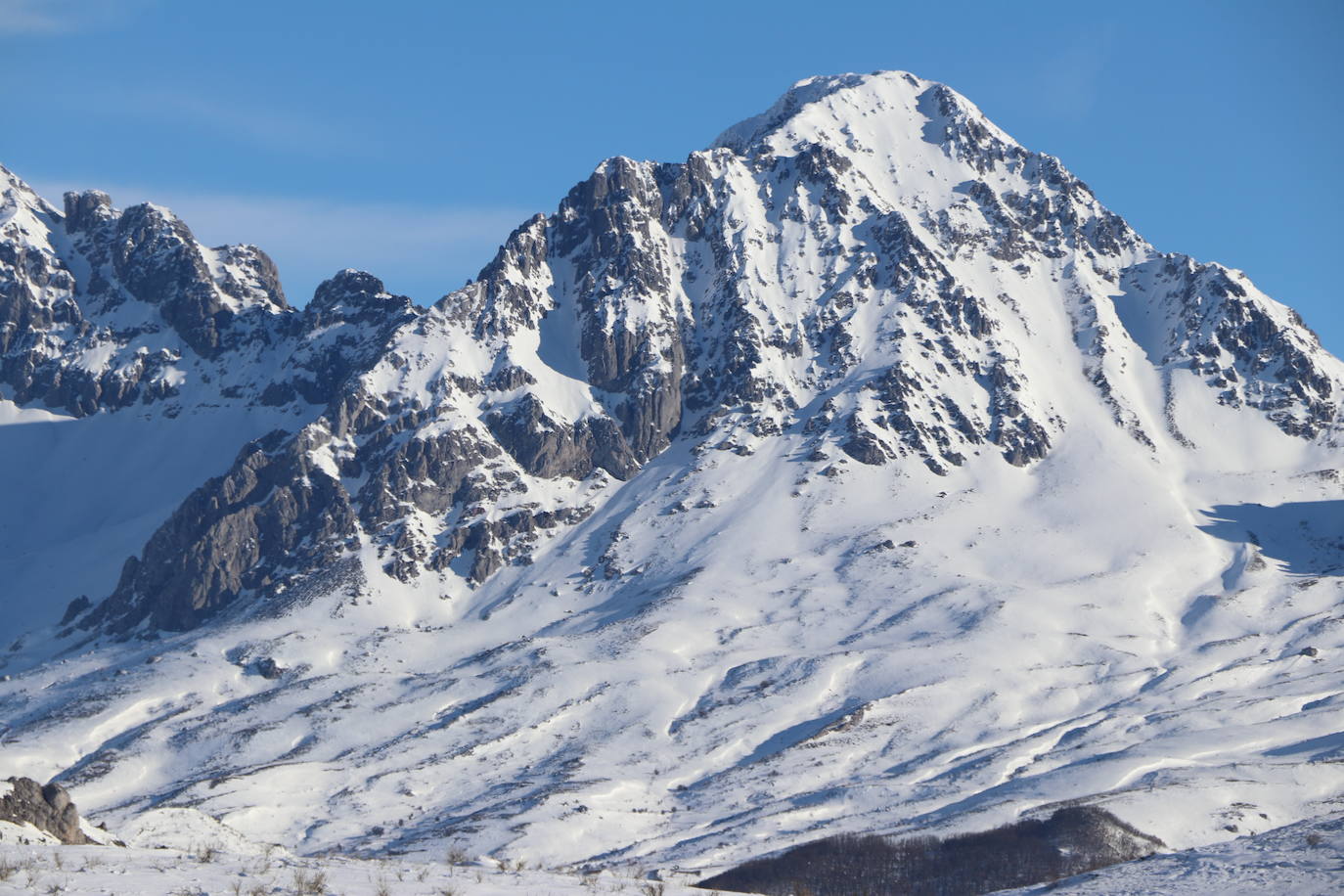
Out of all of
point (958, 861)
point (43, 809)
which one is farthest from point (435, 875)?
point (958, 861)

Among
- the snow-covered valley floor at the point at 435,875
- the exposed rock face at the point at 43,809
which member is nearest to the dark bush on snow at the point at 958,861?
the exposed rock face at the point at 43,809

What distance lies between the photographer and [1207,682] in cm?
19625

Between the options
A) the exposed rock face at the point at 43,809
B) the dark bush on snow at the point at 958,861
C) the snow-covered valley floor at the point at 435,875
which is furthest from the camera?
the dark bush on snow at the point at 958,861

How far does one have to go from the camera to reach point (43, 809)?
162 feet

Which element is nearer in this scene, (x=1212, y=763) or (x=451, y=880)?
(x=451, y=880)

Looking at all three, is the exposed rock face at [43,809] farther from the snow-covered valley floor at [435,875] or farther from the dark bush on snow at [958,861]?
the dark bush on snow at [958,861]

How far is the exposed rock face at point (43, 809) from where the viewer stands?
158ft

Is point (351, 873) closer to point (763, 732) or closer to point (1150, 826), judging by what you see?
point (1150, 826)

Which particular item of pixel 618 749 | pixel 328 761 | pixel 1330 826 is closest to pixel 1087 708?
pixel 618 749

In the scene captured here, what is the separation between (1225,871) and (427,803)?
146 meters

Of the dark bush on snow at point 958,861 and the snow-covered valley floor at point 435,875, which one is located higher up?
the snow-covered valley floor at point 435,875

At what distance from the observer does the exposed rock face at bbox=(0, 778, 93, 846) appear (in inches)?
1901

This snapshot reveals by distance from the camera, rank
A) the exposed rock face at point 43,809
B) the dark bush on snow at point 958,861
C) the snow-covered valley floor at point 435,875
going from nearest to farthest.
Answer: the snow-covered valley floor at point 435,875 < the exposed rock face at point 43,809 < the dark bush on snow at point 958,861

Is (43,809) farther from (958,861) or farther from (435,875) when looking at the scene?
(958,861)
